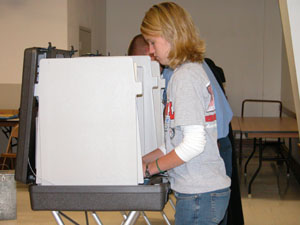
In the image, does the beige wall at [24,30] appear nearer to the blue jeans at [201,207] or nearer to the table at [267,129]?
the table at [267,129]

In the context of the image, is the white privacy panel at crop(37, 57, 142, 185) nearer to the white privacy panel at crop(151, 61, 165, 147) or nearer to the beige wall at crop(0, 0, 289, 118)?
the white privacy panel at crop(151, 61, 165, 147)

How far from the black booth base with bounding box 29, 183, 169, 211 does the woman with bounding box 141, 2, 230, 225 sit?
0.25 feet

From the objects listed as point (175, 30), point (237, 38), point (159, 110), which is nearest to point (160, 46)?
point (175, 30)

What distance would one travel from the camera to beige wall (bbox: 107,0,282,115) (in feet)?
27.2

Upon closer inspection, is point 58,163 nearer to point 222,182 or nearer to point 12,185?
point 222,182

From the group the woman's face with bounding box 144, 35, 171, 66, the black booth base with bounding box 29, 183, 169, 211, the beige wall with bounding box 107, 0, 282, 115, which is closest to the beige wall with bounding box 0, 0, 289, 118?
the beige wall with bounding box 107, 0, 282, 115

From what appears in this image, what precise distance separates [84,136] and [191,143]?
309 millimetres

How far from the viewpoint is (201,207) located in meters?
1.53

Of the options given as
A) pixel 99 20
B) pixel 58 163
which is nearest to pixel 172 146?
pixel 58 163

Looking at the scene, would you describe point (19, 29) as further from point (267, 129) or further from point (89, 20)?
point (267, 129)

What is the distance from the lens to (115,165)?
4.75 feet

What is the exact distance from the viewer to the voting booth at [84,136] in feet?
4.71

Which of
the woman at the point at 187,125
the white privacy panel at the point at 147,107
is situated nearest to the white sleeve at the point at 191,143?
the woman at the point at 187,125

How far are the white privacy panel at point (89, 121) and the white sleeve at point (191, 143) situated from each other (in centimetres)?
12
